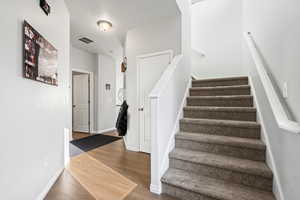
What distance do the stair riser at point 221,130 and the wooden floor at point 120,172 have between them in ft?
3.14

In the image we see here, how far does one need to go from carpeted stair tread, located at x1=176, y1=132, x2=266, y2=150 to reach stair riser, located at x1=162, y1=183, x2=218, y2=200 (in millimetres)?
643

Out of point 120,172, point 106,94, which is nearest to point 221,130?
point 120,172

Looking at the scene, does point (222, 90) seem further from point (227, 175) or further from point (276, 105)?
point (227, 175)

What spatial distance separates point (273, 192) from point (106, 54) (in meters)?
5.36

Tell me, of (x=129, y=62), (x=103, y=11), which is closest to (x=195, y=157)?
(x=129, y=62)

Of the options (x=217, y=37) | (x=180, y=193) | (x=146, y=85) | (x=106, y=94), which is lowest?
(x=180, y=193)

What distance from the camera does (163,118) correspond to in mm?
1864

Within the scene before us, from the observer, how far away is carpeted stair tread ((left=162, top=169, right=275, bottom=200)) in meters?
1.32

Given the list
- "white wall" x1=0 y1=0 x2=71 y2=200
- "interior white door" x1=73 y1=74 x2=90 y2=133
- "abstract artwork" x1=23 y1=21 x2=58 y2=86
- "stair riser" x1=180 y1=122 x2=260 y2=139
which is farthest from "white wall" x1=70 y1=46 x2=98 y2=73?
"stair riser" x1=180 y1=122 x2=260 y2=139

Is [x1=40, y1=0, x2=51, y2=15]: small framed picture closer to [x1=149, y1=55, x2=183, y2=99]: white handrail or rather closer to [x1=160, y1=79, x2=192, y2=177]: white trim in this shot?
[x1=149, y1=55, x2=183, y2=99]: white handrail

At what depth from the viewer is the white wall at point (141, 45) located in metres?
2.78

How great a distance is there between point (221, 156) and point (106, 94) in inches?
175

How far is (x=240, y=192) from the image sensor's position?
1.37 m

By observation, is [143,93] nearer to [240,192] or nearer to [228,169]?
[228,169]
